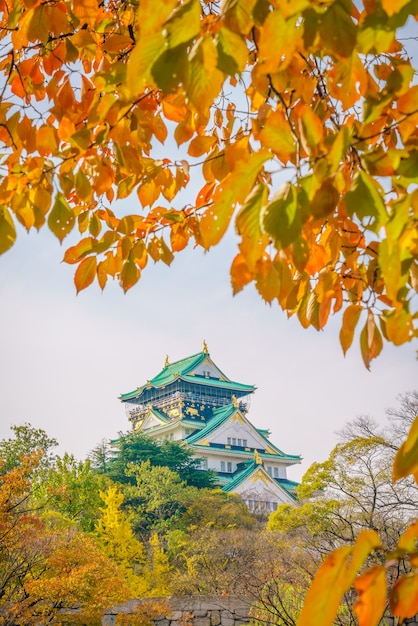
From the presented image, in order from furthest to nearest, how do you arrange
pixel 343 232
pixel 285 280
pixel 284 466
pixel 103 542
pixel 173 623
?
pixel 284 466 < pixel 103 542 < pixel 173 623 < pixel 343 232 < pixel 285 280

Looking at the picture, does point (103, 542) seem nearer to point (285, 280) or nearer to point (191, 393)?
point (285, 280)

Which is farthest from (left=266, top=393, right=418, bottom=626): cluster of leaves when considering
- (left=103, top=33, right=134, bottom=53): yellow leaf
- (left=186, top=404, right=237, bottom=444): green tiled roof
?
(left=186, top=404, right=237, bottom=444): green tiled roof

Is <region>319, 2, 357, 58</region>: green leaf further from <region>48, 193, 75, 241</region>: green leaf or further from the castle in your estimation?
the castle

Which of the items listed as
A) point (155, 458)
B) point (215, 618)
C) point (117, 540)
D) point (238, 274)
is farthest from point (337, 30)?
point (155, 458)

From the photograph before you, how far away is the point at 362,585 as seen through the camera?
0.65 meters

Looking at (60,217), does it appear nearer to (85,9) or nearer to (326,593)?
(85,9)

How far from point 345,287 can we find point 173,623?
711 centimetres

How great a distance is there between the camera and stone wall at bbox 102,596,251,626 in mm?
7133

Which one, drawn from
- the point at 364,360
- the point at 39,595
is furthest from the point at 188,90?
the point at 39,595

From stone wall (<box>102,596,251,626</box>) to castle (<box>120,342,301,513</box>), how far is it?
12.5m

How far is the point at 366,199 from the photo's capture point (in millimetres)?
739

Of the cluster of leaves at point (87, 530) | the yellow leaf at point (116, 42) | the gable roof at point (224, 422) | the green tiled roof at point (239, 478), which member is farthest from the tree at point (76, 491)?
the yellow leaf at point (116, 42)

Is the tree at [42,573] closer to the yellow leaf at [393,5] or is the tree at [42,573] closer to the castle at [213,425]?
the yellow leaf at [393,5]

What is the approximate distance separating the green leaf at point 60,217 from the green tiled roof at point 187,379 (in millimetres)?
25573
